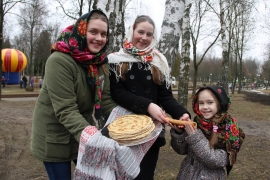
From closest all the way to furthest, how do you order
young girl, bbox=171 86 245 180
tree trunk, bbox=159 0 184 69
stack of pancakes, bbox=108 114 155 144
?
stack of pancakes, bbox=108 114 155 144 → young girl, bbox=171 86 245 180 → tree trunk, bbox=159 0 184 69

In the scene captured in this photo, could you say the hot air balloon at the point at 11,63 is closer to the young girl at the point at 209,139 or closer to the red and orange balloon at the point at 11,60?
the red and orange balloon at the point at 11,60

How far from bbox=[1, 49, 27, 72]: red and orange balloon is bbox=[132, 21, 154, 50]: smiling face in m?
27.4

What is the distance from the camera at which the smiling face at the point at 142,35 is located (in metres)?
2.19

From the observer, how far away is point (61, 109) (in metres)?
1.72

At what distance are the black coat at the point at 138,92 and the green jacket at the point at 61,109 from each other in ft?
0.59

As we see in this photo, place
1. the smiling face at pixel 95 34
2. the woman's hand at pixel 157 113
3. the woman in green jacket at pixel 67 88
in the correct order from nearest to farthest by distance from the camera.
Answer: the woman in green jacket at pixel 67 88
the smiling face at pixel 95 34
the woman's hand at pixel 157 113

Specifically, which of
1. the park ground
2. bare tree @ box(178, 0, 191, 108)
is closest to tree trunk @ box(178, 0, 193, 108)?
bare tree @ box(178, 0, 191, 108)

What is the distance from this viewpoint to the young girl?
2.14 meters

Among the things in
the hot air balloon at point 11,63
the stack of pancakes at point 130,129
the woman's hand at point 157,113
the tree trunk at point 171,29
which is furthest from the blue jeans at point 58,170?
the hot air balloon at point 11,63

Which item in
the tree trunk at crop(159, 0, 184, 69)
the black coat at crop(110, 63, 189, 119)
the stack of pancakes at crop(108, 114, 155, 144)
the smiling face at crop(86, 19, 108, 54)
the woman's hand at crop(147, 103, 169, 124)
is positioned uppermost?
the tree trunk at crop(159, 0, 184, 69)

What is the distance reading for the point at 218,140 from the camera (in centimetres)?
220

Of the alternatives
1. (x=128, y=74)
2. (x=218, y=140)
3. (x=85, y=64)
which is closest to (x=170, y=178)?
(x=218, y=140)

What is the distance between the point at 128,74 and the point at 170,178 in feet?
8.25

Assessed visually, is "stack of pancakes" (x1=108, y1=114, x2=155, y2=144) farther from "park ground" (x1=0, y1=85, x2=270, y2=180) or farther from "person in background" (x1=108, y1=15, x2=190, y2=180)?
"park ground" (x1=0, y1=85, x2=270, y2=180)
